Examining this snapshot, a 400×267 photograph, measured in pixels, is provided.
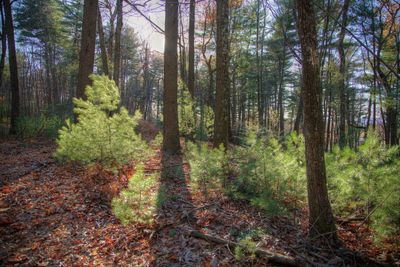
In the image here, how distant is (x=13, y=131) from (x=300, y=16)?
12.5 m

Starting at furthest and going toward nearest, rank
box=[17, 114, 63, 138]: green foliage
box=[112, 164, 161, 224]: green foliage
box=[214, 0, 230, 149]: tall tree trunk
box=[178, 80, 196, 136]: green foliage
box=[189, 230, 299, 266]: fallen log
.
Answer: box=[17, 114, 63, 138]: green foliage, box=[178, 80, 196, 136]: green foliage, box=[214, 0, 230, 149]: tall tree trunk, box=[112, 164, 161, 224]: green foliage, box=[189, 230, 299, 266]: fallen log

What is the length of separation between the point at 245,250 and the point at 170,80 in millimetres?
5753

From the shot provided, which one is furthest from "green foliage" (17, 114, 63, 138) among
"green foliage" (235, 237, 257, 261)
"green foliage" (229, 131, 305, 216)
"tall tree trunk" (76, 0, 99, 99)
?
"green foliage" (235, 237, 257, 261)

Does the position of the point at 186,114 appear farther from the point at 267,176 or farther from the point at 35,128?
the point at 35,128

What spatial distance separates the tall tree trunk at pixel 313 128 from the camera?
2736 mm

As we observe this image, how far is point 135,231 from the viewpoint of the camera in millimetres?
3314

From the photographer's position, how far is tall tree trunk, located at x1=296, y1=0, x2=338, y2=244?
108 inches

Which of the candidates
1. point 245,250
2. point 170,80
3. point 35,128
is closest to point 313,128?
point 245,250

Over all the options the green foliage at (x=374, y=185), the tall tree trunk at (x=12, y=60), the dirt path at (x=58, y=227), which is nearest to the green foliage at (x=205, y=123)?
the dirt path at (x=58, y=227)

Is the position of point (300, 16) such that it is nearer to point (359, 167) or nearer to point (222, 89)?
point (359, 167)

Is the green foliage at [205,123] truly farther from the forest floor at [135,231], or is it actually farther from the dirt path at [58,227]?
the dirt path at [58,227]

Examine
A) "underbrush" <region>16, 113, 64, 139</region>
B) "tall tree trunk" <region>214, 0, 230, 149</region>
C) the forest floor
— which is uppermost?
"tall tree trunk" <region>214, 0, 230, 149</region>

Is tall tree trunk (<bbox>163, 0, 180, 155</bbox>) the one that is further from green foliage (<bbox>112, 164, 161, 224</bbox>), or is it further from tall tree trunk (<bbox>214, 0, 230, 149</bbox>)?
green foliage (<bbox>112, 164, 161, 224</bbox>)

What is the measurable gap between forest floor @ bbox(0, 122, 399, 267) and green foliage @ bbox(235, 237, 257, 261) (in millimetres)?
59
